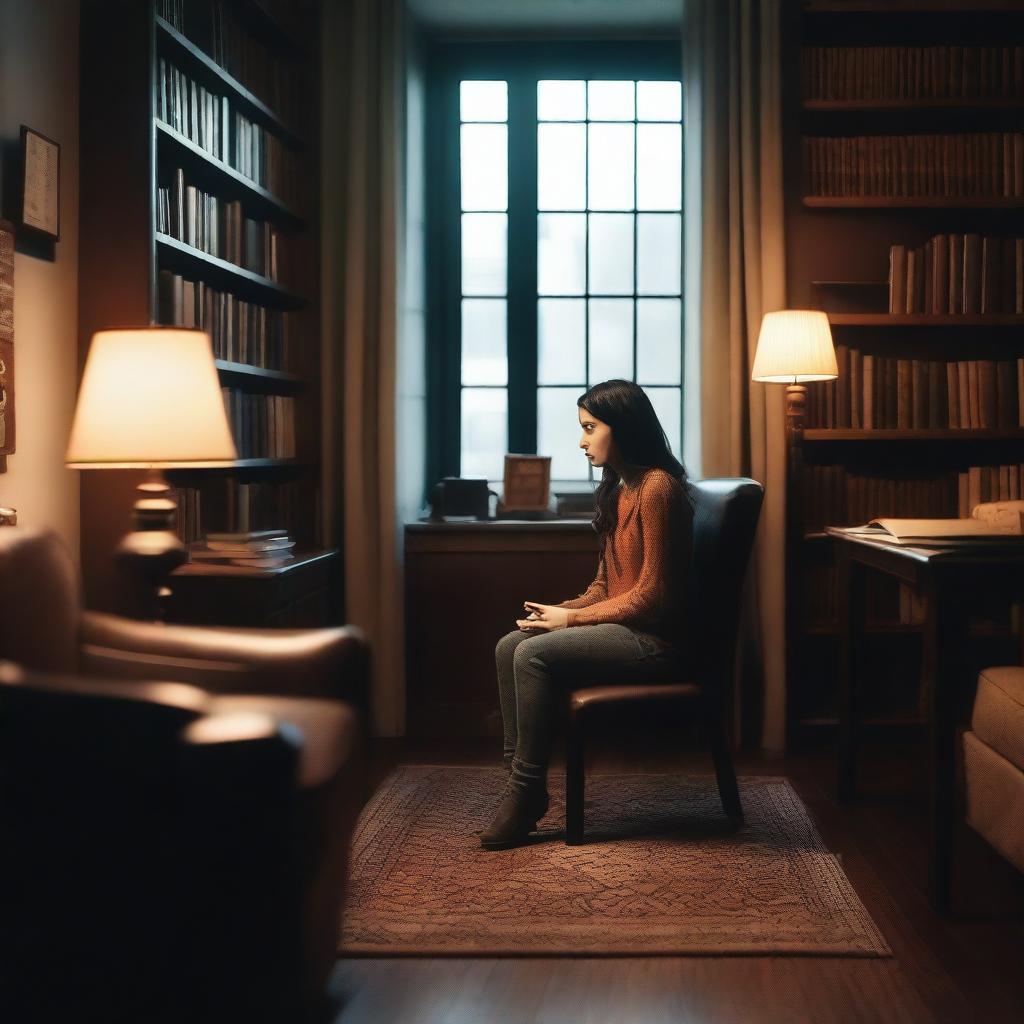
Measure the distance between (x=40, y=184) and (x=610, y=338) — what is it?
2265 mm

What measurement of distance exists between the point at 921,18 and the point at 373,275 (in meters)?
2.09

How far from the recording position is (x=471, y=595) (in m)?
3.88

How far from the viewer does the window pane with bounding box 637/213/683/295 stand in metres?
4.26

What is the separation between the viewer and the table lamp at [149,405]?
82.9 inches

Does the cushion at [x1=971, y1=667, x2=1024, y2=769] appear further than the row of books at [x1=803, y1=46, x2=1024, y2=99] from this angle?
No

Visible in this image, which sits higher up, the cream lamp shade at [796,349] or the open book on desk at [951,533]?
the cream lamp shade at [796,349]

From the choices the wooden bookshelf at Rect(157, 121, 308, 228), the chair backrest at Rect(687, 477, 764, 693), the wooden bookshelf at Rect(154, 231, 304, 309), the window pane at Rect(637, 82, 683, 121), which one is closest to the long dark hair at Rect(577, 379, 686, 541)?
the chair backrest at Rect(687, 477, 764, 693)

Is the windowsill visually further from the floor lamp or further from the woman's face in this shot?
the woman's face

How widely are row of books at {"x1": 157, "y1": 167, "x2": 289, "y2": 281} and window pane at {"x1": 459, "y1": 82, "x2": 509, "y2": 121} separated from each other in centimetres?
98

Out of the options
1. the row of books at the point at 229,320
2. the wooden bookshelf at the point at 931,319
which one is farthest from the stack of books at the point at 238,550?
the wooden bookshelf at the point at 931,319

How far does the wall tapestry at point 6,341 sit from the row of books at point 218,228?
21.0 inches

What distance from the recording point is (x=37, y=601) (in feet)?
6.38

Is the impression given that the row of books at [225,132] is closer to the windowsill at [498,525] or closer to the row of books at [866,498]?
the windowsill at [498,525]

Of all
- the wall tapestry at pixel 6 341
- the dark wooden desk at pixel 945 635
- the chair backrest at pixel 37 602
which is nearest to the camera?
the chair backrest at pixel 37 602
